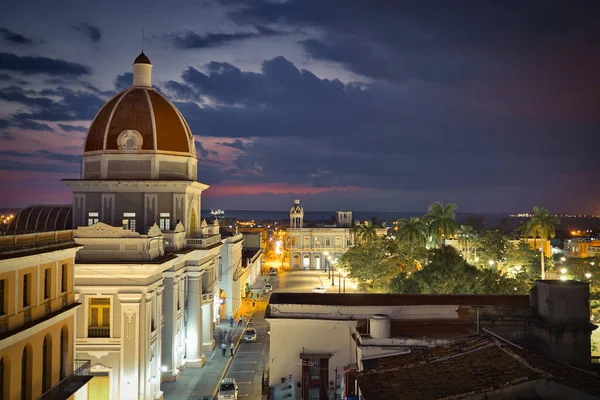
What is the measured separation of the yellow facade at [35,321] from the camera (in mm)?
16828

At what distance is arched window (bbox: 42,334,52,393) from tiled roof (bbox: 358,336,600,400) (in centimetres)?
1215

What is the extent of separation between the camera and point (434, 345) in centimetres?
1591

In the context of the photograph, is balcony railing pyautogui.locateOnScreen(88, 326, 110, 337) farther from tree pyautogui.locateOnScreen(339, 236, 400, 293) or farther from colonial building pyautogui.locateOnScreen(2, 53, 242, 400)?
tree pyautogui.locateOnScreen(339, 236, 400, 293)

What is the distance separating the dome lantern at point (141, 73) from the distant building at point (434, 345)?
76.2ft

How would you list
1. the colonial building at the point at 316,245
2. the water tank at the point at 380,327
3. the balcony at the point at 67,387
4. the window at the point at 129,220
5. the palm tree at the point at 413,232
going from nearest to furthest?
the water tank at the point at 380,327, the balcony at the point at 67,387, the window at the point at 129,220, the palm tree at the point at 413,232, the colonial building at the point at 316,245

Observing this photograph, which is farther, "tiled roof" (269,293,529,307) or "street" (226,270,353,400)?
"street" (226,270,353,400)

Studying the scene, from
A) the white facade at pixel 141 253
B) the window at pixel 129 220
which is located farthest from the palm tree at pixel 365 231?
the window at pixel 129 220

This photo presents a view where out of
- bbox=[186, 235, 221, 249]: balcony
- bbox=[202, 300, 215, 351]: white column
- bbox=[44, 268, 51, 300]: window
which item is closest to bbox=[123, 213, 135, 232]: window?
bbox=[186, 235, 221, 249]: balcony

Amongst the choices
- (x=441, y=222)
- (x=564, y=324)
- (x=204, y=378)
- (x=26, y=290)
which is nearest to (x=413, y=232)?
(x=441, y=222)

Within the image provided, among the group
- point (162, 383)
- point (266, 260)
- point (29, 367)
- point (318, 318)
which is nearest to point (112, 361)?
point (162, 383)

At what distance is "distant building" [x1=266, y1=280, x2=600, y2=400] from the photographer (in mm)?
11703

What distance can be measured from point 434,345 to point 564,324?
3.72 metres

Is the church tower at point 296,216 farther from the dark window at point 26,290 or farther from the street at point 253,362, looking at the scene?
the dark window at point 26,290

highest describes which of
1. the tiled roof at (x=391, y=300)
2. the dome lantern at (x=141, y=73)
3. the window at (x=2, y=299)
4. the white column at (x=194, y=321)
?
the dome lantern at (x=141, y=73)
